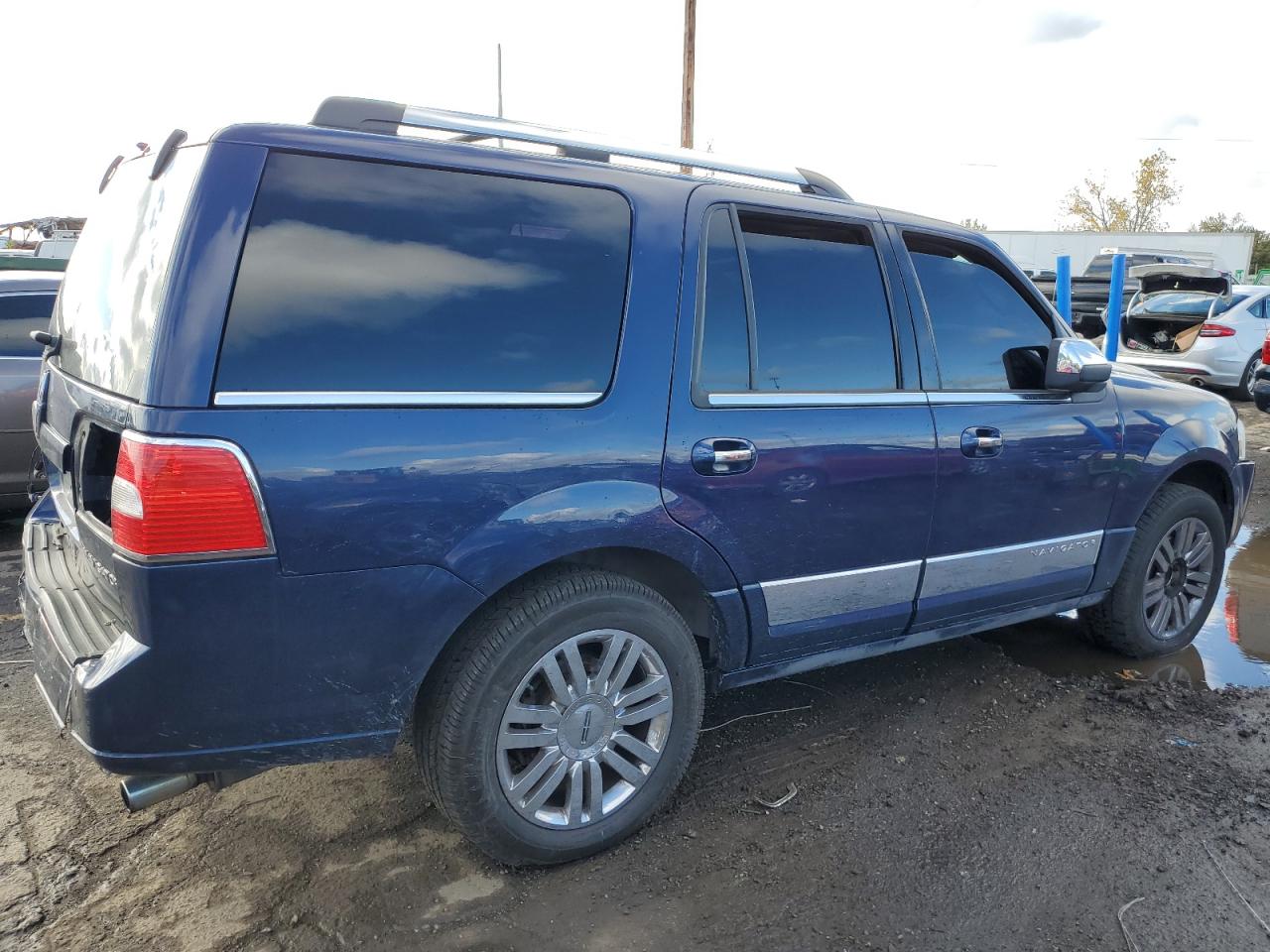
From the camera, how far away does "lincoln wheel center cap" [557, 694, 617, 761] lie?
2.54 metres

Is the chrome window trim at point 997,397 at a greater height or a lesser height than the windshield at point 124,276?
lesser

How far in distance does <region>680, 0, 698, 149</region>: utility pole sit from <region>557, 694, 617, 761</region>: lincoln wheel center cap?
18.4 meters

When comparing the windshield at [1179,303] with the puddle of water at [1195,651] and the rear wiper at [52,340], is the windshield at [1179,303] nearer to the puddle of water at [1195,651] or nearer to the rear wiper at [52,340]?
the puddle of water at [1195,651]

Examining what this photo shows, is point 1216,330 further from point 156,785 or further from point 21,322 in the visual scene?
point 156,785

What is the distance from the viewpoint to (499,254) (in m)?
2.41

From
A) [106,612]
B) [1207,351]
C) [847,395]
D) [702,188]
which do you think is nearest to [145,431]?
[106,612]

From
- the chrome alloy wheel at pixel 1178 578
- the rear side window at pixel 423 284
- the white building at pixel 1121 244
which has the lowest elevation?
the chrome alloy wheel at pixel 1178 578

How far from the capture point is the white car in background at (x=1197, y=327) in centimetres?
1254

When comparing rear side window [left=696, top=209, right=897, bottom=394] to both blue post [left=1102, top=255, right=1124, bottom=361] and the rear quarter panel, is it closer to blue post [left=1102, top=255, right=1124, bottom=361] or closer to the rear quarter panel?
the rear quarter panel

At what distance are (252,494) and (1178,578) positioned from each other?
163 inches

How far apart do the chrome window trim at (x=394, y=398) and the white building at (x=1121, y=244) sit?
35.3 m

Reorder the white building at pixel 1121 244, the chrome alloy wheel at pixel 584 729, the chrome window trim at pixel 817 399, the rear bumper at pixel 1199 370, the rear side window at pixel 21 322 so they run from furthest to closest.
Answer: the white building at pixel 1121 244 → the rear bumper at pixel 1199 370 → the rear side window at pixel 21 322 → the chrome window trim at pixel 817 399 → the chrome alloy wheel at pixel 584 729

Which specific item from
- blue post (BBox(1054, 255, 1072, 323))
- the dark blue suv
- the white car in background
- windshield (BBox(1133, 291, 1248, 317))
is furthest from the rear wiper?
windshield (BBox(1133, 291, 1248, 317))

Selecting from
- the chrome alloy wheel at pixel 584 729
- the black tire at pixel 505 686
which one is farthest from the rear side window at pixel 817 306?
the chrome alloy wheel at pixel 584 729
